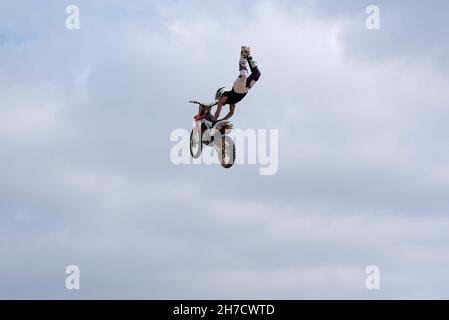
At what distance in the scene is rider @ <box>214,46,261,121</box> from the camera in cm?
7662

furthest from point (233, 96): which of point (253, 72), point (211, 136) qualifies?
point (211, 136)

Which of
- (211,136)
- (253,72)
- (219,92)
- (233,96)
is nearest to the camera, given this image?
(253,72)

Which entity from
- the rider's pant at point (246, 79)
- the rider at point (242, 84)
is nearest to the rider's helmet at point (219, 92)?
the rider at point (242, 84)

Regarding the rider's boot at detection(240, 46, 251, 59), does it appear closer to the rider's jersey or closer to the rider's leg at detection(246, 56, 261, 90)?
the rider's leg at detection(246, 56, 261, 90)

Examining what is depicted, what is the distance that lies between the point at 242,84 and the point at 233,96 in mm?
1977

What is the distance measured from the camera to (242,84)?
77062 millimetres

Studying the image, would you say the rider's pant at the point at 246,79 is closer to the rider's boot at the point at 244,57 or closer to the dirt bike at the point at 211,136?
the rider's boot at the point at 244,57

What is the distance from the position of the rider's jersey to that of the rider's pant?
3.47 feet

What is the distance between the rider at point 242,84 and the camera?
7662cm

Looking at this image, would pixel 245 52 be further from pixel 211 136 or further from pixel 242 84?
pixel 211 136
